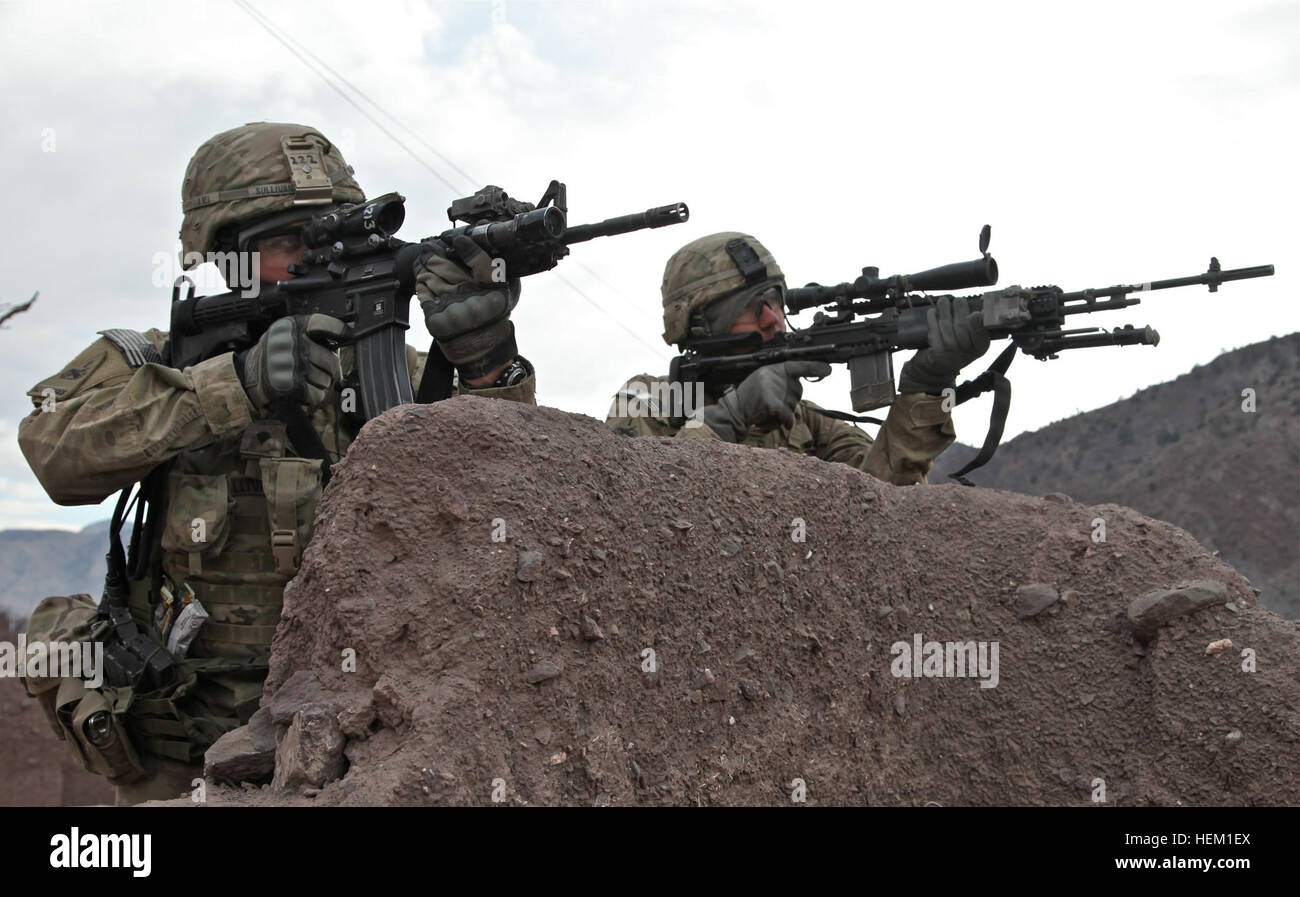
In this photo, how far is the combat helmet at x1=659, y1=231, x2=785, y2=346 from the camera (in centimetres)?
579

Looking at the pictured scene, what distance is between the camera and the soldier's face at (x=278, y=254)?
414 centimetres

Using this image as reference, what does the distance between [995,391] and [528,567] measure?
9.65 feet

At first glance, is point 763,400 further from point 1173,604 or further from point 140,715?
point 140,715

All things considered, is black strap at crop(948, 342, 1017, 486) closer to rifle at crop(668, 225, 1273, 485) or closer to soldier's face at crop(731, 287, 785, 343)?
rifle at crop(668, 225, 1273, 485)

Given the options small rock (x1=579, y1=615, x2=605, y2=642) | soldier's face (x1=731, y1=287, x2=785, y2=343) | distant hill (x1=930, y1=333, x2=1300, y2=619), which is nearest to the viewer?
small rock (x1=579, y1=615, x2=605, y2=642)

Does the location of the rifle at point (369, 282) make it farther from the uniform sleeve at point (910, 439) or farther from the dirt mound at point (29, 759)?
the dirt mound at point (29, 759)

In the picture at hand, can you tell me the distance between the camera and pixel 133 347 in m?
3.95

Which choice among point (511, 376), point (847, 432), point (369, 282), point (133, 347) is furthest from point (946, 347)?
point (133, 347)

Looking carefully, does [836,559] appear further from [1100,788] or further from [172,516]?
[172,516]

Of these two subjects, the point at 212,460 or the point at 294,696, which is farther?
the point at 212,460

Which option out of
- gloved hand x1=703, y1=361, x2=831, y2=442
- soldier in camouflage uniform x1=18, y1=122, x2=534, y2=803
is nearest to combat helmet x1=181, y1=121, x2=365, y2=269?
soldier in camouflage uniform x1=18, y1=122, x2=534, y2=803

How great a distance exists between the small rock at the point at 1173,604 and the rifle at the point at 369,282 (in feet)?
6.22

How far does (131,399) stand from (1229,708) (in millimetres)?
3159

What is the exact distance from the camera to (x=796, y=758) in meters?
2.73
